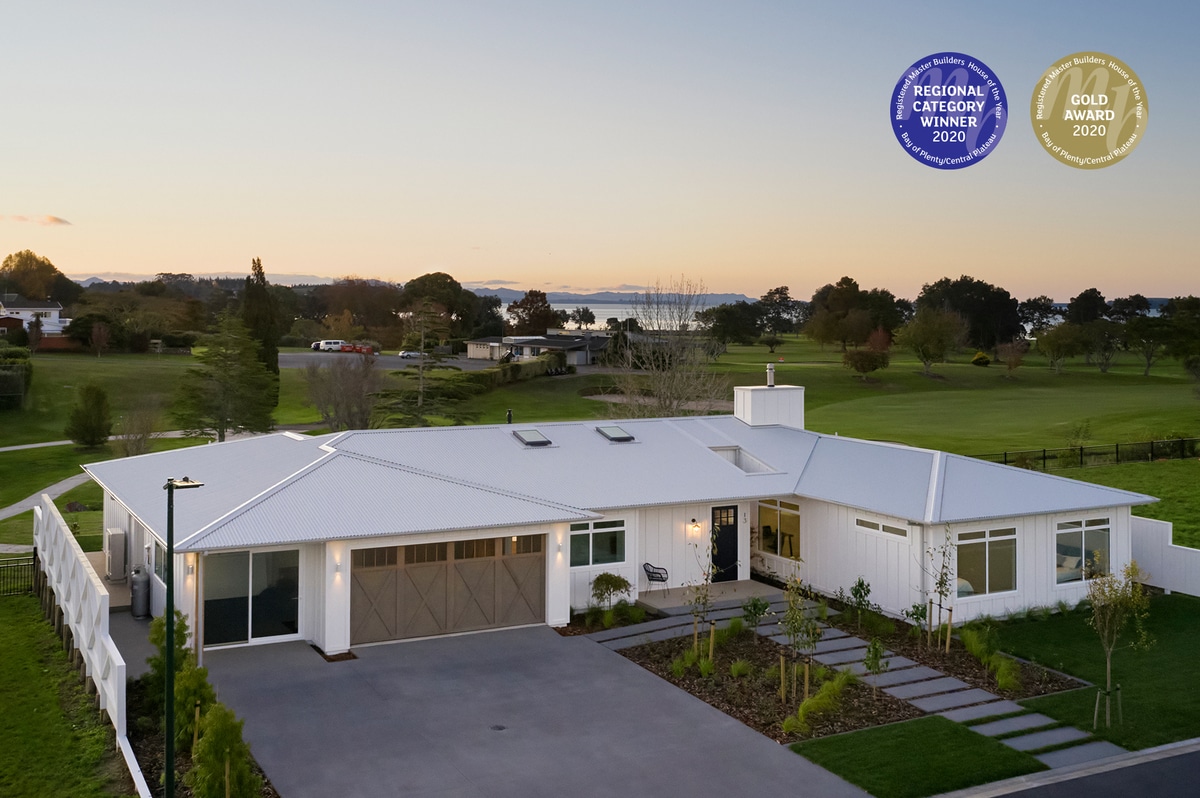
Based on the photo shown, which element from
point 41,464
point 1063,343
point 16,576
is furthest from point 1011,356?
point 16,576

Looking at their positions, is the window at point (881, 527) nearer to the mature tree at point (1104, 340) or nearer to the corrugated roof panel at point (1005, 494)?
the corrugated roof panel at point (1005, 494)

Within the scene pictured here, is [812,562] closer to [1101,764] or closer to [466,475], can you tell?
[466,475]

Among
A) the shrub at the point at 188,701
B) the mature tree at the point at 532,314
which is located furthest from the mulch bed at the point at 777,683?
the mature tree at the point at 532,314

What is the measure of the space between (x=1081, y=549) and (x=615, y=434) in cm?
992

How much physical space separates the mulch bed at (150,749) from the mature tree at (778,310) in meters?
120

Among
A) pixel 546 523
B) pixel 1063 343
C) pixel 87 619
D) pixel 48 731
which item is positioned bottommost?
pixel 48 731

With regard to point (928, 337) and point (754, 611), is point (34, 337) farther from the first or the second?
point (754, 611)

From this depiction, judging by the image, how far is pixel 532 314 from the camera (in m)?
123

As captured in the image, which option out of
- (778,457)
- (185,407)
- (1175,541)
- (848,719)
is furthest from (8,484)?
(1175,541)

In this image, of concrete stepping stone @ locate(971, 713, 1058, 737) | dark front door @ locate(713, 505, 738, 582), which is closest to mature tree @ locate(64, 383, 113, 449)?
dark front door @ locate(713, 505, 738, 582)

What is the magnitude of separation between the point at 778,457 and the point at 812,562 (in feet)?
8.70

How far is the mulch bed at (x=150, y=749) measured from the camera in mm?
11969

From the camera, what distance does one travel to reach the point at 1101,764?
12.9m

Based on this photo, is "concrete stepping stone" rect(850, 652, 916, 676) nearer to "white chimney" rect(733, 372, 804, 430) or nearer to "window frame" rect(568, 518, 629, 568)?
"window frame" rect(568, 518, 629, 568)
